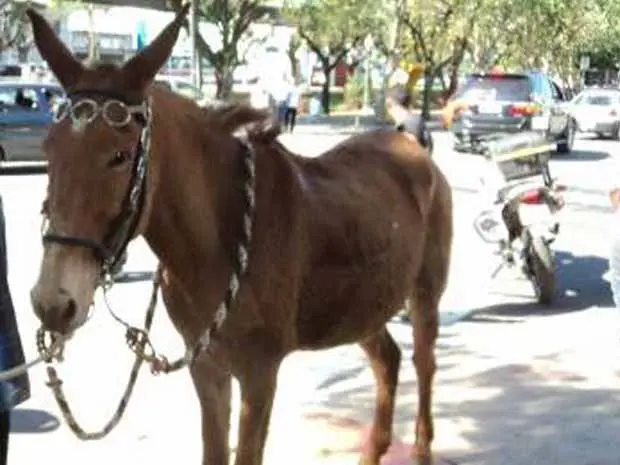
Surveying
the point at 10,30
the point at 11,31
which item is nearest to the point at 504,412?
the point at 10,30

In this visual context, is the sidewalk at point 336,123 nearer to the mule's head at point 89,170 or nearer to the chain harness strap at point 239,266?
the chain harness strap at point 239,266

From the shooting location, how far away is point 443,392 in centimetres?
Result: 720

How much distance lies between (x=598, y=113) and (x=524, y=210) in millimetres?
27387

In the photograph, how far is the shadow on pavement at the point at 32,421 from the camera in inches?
250

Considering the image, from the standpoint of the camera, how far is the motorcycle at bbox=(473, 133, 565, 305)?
10.2 metres

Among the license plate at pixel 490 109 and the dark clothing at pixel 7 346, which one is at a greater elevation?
the dark clothing at pixel 7 346

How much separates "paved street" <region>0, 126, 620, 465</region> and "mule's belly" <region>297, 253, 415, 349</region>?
1224mm

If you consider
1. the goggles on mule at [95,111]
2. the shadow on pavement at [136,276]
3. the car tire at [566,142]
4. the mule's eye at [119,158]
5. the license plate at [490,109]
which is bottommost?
the car tire at [566,142]

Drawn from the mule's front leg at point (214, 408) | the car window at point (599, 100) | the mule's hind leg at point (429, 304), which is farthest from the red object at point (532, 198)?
the car window at point (599, 100)

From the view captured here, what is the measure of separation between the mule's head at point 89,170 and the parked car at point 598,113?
111ft

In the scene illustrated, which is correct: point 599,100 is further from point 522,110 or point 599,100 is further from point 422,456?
point 422,456

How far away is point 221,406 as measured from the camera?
13.9 ft

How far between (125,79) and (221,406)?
4.83ft

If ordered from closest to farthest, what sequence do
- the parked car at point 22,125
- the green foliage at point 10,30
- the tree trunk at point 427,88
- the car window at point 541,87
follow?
the parked car at point 22,125, the car window at point 541,87, the tree trunk at point 427,88, the green foliage at point 10,30
